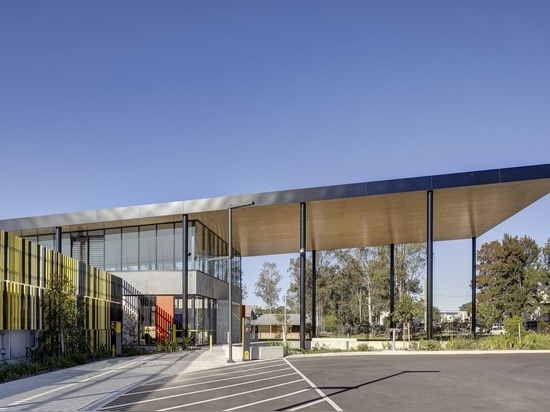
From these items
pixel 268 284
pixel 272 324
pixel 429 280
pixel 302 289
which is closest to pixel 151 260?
pixel 302 289

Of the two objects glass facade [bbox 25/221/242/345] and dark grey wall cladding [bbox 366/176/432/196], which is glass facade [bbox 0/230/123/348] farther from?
dark grey wall cladding [bbox 366/176/432/196]

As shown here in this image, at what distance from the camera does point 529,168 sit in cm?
3080

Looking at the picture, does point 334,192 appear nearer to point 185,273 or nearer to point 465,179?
point 465,179

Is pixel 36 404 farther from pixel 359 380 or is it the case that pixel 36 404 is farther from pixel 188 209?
pixel 188 209

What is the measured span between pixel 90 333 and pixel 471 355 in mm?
17374

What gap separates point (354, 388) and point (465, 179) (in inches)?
698

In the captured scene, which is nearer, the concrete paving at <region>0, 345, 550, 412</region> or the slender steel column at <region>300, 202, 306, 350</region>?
the concrete paving at <region>0, 345, 550, 412</region>

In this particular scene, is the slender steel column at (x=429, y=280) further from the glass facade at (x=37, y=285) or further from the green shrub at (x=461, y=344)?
the glass facade at (x=37, y=285)

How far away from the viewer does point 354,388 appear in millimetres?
16562

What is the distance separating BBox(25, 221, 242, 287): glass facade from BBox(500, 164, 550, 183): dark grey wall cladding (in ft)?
54.6

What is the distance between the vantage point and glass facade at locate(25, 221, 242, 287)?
3747cm

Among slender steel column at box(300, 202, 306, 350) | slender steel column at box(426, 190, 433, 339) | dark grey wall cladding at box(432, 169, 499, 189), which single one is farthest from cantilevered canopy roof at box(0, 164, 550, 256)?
slender steel column at box(426, 190, 433, 339)

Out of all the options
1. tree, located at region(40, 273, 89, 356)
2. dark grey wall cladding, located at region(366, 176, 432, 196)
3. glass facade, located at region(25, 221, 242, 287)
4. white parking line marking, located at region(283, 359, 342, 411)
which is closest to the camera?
white parking line marking, located at region(283, 359, 342, 411)

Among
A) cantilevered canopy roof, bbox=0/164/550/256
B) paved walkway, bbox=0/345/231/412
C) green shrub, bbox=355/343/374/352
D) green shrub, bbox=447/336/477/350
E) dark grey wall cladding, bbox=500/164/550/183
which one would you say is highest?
dark grey wall cladding, bbox=500/164/550/183
